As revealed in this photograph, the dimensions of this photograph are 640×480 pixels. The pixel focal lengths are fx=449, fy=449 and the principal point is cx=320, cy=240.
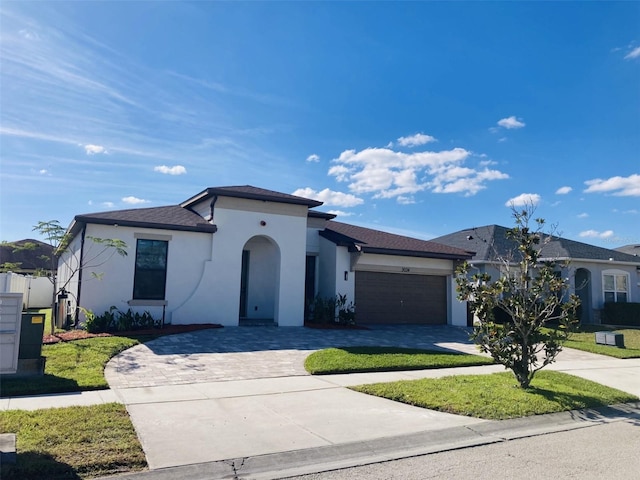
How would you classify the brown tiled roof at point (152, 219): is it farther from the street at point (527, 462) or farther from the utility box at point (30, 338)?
the street at point (527, 462)

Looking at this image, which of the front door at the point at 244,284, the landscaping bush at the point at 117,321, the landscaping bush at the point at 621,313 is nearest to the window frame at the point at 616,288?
the landscaping bush at the point at 621,313

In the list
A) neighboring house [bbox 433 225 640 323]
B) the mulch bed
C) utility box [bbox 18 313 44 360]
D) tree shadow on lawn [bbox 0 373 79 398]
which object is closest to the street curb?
tree shadow on lawn [bbox 0 373 79 398]

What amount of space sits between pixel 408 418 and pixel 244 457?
9.24ft

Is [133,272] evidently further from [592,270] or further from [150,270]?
[592,270]

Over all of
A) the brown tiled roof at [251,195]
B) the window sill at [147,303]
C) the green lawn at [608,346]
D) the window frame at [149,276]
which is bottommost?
the green lawn at [608,346]

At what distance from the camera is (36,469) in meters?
4.35

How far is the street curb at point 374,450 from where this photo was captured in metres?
4.65

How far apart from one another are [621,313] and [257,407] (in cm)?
2478

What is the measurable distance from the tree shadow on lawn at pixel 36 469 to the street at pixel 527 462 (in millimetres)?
2285

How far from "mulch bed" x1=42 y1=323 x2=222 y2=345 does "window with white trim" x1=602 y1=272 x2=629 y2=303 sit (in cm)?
2266

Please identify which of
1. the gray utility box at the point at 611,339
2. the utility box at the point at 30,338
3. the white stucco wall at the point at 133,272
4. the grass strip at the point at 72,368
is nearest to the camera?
the grass strip at the point at 72,368

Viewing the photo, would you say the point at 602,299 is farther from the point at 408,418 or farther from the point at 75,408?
the point at 75,408

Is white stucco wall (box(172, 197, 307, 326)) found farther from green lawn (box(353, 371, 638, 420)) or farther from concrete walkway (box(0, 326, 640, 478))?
green lawn (box(353, 371, 638, 420))

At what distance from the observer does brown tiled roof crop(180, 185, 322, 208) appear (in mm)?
16375
